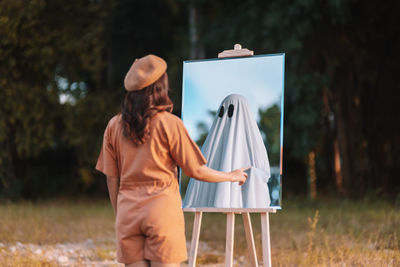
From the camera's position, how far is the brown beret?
84.6 inches

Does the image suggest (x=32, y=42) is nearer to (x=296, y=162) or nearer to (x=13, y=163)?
(x=13, y=163)

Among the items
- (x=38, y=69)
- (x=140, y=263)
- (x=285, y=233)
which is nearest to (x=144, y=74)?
(x=140, y=263)

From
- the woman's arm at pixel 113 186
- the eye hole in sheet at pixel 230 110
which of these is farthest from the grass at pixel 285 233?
the woman's arm at pixel 113 186

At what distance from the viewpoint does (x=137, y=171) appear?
2119 mm

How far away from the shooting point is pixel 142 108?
2129 mm

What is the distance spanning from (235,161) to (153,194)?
1450 millimetres

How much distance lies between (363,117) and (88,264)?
726 cm

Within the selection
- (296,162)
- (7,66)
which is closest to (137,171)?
(7,66)

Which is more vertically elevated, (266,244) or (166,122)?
(166,122)

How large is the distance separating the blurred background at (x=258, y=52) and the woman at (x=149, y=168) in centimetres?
650

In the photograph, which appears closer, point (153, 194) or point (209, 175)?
point (153, 194)

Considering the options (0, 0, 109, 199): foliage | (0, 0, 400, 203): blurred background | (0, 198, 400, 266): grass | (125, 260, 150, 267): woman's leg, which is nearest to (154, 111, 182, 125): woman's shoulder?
(125, 260, 150, 267): woman's leg

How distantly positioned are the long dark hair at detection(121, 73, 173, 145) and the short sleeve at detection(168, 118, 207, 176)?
102 millimetres

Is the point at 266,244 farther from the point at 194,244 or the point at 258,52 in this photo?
the point at 258,52
